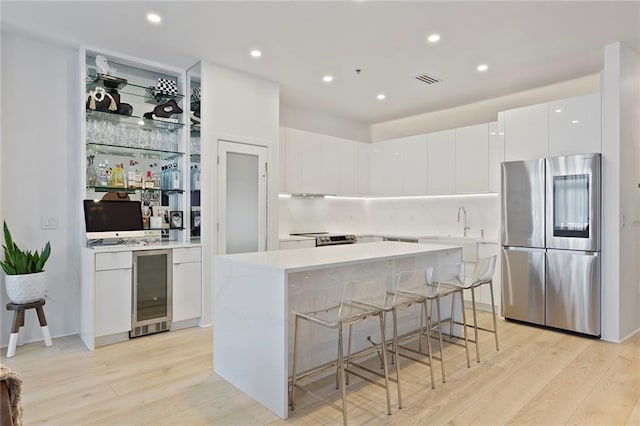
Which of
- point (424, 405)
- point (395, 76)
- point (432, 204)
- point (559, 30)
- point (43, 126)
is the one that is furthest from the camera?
point (432, 204)

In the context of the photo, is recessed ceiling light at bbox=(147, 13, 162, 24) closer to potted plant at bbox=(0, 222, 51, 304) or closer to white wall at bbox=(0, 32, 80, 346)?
white wall at bbox=(0, 32, 80, 346)

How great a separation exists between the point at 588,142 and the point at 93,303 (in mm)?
5136

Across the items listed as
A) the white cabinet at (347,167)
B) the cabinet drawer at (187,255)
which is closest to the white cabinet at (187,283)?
the cabinet drawer at (187,255)

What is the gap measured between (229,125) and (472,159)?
3.32 m

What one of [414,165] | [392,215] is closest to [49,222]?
[414,165]

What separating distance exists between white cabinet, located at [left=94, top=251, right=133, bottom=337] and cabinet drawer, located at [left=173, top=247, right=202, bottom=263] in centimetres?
46

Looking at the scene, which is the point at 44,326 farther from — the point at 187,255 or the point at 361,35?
the point at 361,35

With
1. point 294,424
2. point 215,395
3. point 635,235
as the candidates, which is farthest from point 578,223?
point 215,395

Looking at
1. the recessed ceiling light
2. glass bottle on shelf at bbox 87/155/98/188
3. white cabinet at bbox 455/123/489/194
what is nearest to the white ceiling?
the recessed ceiling light

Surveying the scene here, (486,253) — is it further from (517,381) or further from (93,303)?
(93,303)

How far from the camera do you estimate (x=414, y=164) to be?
593 cm

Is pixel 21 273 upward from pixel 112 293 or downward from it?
upward

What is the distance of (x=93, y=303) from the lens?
3.48 metres

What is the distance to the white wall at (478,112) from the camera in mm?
4801
